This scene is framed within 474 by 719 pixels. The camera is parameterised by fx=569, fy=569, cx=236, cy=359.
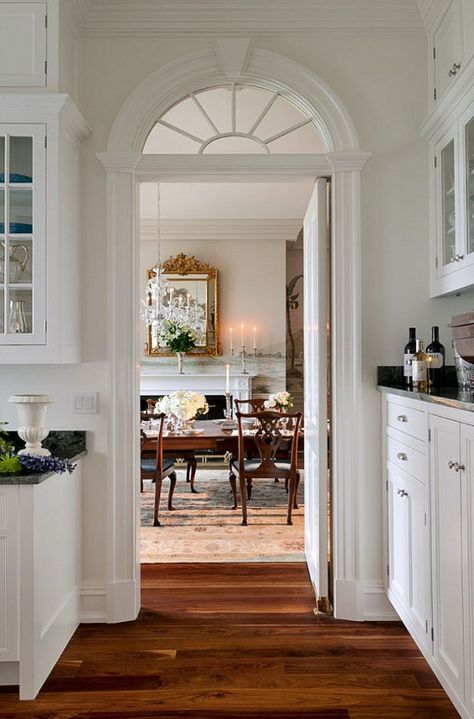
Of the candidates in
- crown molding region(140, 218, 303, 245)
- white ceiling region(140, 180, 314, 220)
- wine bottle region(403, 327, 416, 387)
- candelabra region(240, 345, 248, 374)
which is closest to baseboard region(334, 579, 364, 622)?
wine bottle region(403, 327, 416, 387)

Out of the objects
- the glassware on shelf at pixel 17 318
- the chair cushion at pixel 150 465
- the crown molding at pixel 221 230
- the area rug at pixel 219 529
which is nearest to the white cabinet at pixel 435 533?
the area rug at pixel 219 529

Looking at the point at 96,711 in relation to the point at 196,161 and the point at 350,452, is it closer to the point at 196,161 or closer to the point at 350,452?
the point at 350,452

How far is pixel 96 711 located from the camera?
2143 mm

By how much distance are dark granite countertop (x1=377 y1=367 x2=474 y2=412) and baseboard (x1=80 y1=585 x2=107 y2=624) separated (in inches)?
69.7

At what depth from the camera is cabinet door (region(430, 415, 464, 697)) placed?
6.22 ft

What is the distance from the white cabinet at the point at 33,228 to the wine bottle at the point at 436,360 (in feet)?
5.83

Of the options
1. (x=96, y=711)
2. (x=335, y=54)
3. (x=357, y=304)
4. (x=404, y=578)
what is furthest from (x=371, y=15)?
(x=96, y=711)

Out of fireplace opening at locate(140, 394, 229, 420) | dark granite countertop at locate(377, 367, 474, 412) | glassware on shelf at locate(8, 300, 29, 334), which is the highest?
glassware on shelf at locate(8, 300, 29, 334)

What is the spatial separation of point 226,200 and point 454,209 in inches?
170

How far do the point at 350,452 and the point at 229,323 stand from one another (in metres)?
4.96

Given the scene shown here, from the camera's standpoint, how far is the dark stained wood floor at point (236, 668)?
2.15 m

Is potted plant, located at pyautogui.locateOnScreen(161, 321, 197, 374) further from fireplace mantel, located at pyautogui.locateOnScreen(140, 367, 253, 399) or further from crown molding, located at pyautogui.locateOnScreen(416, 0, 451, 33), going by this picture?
crown molding, located at pyautogui.locateOnScreen(416, 0, 451, 33)

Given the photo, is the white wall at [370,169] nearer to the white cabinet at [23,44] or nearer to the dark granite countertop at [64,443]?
the dark granite countertop at [64,443]

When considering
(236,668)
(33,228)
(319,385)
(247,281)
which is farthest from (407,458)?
(247,281)
